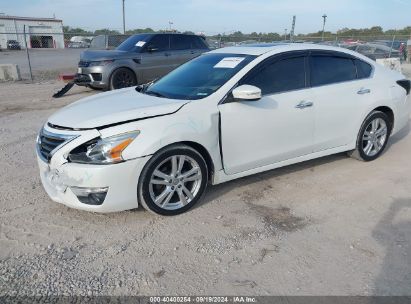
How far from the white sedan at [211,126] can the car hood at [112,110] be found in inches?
0.4

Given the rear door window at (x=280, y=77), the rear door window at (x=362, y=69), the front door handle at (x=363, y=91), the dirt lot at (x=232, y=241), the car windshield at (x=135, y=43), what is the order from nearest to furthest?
1. the dirt lot at (x=232, y=241)
2. the rear door window at (x=280, y=77)
3. the front door handle at (x=363, y=91)
4. the rear door window at (x=362, y=69)
5. the car windshield at (x=135, y=43)

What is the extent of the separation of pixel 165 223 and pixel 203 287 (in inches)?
→ 39.7

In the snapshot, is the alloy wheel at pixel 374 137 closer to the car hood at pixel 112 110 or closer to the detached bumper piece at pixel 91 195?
the car hood at pixel 112 110

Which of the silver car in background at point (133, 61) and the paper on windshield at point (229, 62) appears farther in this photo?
the silver car in background at point (133, 61)

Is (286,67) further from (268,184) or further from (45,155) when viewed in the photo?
(45,155)

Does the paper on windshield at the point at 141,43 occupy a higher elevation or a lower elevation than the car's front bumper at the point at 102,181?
higher

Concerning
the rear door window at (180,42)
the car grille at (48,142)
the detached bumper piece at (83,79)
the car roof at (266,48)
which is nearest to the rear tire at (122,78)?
the detached bumper piece at (83,79)

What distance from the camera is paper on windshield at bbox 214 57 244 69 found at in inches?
165

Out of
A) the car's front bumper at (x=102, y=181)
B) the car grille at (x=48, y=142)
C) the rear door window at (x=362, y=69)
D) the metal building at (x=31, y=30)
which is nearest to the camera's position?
the car's front bumper at (x=102, y=181)

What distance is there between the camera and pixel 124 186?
133 inches

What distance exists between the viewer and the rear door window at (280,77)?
13.6 feet

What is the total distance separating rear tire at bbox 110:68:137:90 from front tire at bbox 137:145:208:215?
23.1ft

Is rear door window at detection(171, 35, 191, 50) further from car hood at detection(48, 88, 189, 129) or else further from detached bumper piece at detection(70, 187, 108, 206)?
detached bumper piece at detection(70, 187, 108, 206)

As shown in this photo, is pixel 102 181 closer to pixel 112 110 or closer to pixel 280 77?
pixel 112 110
